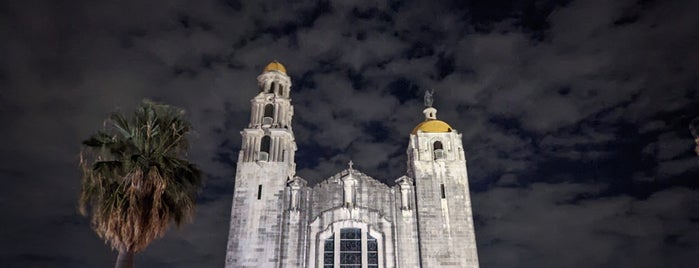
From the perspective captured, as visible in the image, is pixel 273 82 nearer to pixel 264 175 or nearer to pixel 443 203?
pixel 264 175

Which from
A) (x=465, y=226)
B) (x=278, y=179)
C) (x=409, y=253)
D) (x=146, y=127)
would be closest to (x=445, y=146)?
(x=465, y=226)

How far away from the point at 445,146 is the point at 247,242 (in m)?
16.2

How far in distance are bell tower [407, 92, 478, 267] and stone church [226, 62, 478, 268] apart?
66mm

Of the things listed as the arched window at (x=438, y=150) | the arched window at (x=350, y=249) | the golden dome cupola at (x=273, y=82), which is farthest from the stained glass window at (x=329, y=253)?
the golden dome cupola at (x=273, y=82)

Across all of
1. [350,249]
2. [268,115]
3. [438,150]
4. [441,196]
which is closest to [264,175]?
[268,115]

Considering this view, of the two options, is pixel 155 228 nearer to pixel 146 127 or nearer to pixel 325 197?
pixel 146 127

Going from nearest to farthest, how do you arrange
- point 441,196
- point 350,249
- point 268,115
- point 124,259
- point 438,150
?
point 124,259, point 350,249, point 441,196, point 438,150, point 268,115

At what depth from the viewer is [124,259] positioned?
14.4m

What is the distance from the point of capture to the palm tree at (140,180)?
1444 centimetres

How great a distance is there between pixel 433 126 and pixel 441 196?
6.27m

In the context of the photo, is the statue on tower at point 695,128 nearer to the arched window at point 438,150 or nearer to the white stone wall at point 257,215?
the arched window at point 438,150

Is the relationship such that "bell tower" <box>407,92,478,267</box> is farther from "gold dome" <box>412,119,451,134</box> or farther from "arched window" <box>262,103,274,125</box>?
"arched window" <box>262,103,274,125</box>

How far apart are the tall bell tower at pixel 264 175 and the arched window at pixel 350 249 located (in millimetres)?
3373

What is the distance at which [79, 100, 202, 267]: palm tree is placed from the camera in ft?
47.4
